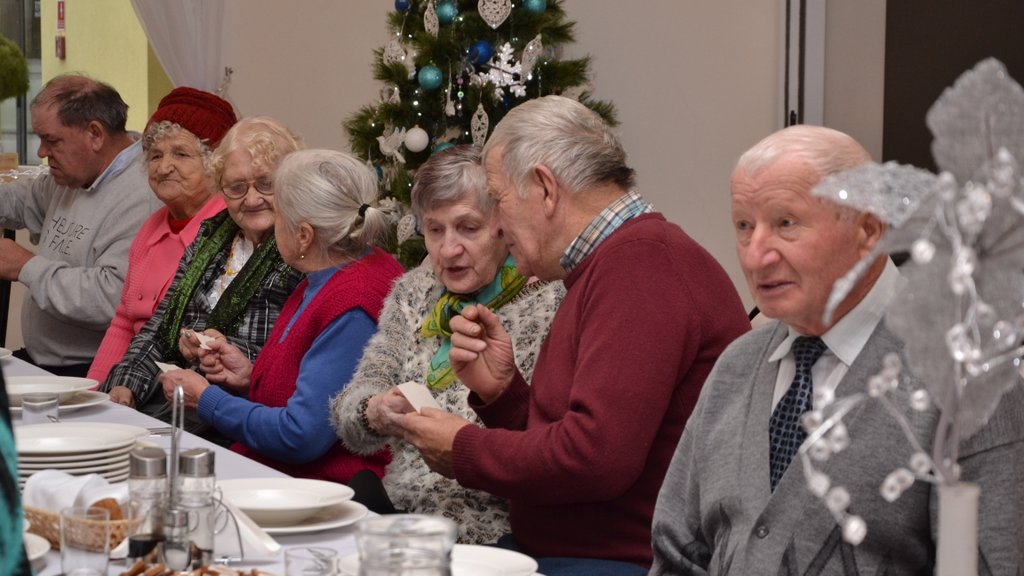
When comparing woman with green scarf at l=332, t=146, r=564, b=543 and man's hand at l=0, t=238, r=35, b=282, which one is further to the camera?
man's hand at l=0, t=238, r=35, b=282

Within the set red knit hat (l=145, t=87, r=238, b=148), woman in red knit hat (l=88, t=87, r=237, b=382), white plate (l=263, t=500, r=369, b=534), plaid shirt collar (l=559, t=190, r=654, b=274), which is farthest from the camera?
red knit hat (l=145, t=87, r=238, b=148)

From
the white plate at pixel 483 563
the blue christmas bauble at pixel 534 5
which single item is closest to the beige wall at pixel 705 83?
the blue christmas bauble at pixel 534 5

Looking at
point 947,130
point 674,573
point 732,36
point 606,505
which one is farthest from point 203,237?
point 947,130

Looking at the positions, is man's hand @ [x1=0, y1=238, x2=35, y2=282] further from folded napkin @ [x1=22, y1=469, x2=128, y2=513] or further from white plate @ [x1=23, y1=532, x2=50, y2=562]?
white plate @ [x1=23, y1=532, x2=50, y2=562]

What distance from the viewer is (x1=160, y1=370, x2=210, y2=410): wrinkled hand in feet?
10.2

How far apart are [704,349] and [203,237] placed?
2.08 m

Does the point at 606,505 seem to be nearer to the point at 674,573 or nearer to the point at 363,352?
the point at 674,573

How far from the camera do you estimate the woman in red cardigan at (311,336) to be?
9.25 feet

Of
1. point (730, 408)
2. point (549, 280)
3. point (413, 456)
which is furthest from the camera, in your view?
point (413, 456)

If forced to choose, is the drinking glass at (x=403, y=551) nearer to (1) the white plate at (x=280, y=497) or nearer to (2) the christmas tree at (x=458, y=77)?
(1) the white plate at (x=280, y=497)

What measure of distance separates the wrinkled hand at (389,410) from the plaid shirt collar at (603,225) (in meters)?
0.47

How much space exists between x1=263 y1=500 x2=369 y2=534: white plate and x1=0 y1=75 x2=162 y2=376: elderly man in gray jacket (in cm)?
261

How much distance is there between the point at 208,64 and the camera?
584cm

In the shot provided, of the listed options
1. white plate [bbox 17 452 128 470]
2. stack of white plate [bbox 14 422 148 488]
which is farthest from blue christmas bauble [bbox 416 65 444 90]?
white plate [bbox 17 452 128 470]
